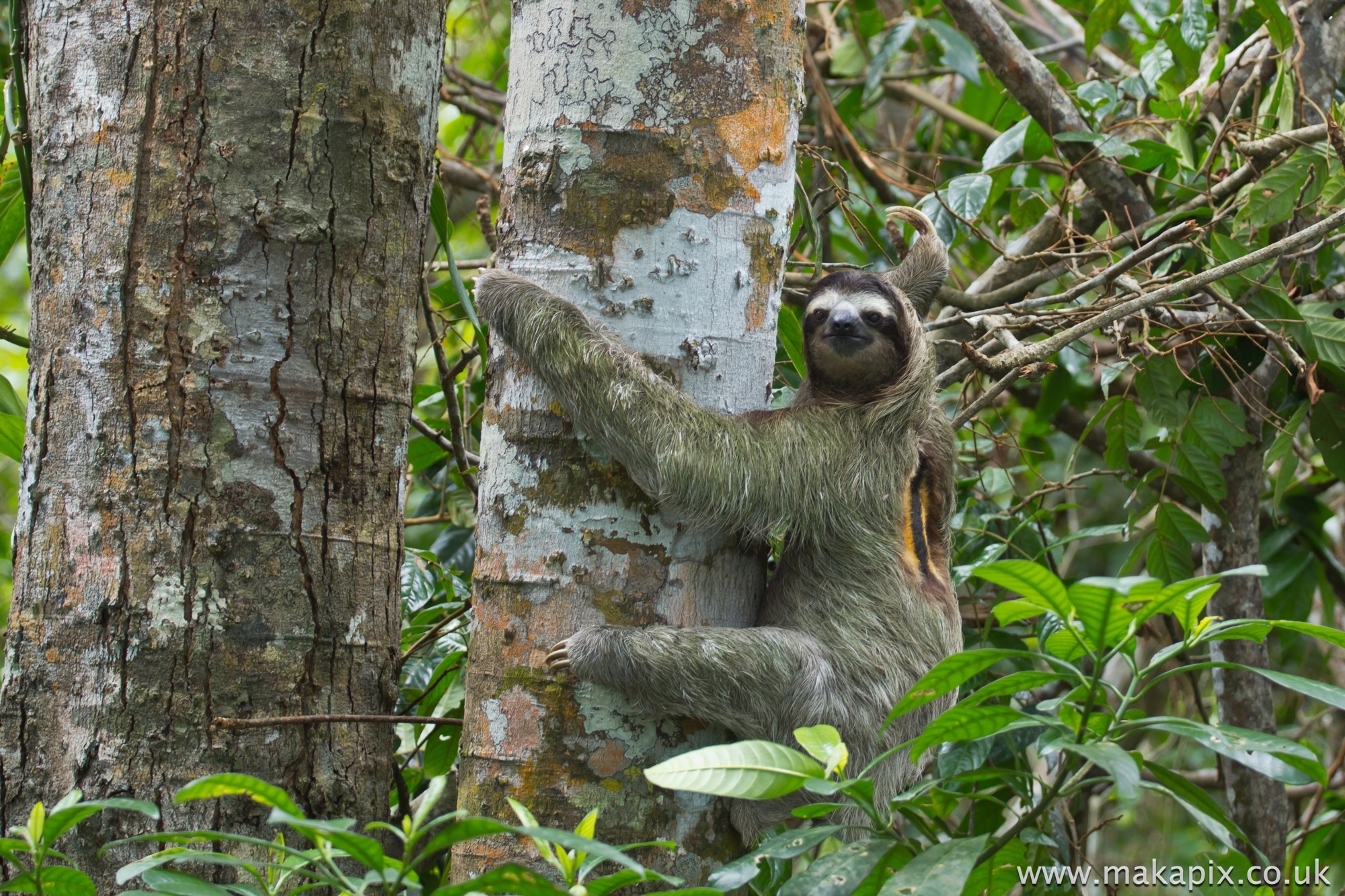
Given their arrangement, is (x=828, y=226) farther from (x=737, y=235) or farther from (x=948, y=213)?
(x=737, y=235)

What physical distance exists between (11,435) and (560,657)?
1731 millimetres

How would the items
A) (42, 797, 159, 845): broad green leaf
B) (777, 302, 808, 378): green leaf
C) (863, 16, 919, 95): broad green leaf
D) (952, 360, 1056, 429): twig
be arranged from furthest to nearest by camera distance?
(863, 16, 919, 95): broad green leaf → (777, 302, 808, 378): green leaf → (952, 360, 1056, 429): twig → (42, 797, 159, 845): broad green leaf

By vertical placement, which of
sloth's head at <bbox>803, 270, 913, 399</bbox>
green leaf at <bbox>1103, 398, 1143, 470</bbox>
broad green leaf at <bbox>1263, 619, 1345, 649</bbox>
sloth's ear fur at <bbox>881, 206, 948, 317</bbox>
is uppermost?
sloth's ear fur at <bbox>881, 206, 948, 317</bbox>

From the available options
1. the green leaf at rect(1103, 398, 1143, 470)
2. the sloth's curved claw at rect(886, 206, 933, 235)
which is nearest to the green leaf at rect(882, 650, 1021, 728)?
the sloth's curved claw at rect(886, 206, 933, 235)

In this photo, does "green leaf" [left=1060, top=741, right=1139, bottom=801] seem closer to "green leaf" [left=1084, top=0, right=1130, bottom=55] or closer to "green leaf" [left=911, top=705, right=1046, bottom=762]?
"green leaf" [left=911, top=705, right=1046, bottom=762]

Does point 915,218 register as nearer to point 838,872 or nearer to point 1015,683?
point 1015,683

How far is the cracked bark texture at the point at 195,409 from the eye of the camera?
2.55 m

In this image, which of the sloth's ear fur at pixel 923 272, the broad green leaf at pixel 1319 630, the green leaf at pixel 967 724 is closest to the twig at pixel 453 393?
the sloth's ear fur at pixel 923 272

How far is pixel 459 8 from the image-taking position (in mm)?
10797

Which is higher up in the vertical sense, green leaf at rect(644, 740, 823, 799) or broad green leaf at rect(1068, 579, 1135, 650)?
broad green leaf at rect(1068, 579, 1135, 650)

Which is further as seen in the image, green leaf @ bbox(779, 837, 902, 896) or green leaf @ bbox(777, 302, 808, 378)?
green leaf @ bbox(777, 302, 808, 378)

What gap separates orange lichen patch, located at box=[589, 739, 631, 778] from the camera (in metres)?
2.62

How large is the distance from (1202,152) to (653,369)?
11.9ft

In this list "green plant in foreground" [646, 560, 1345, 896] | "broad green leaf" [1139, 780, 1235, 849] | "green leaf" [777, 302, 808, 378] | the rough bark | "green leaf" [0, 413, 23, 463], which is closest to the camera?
"green plant in foreground" [646, 560, 1345, 896]
